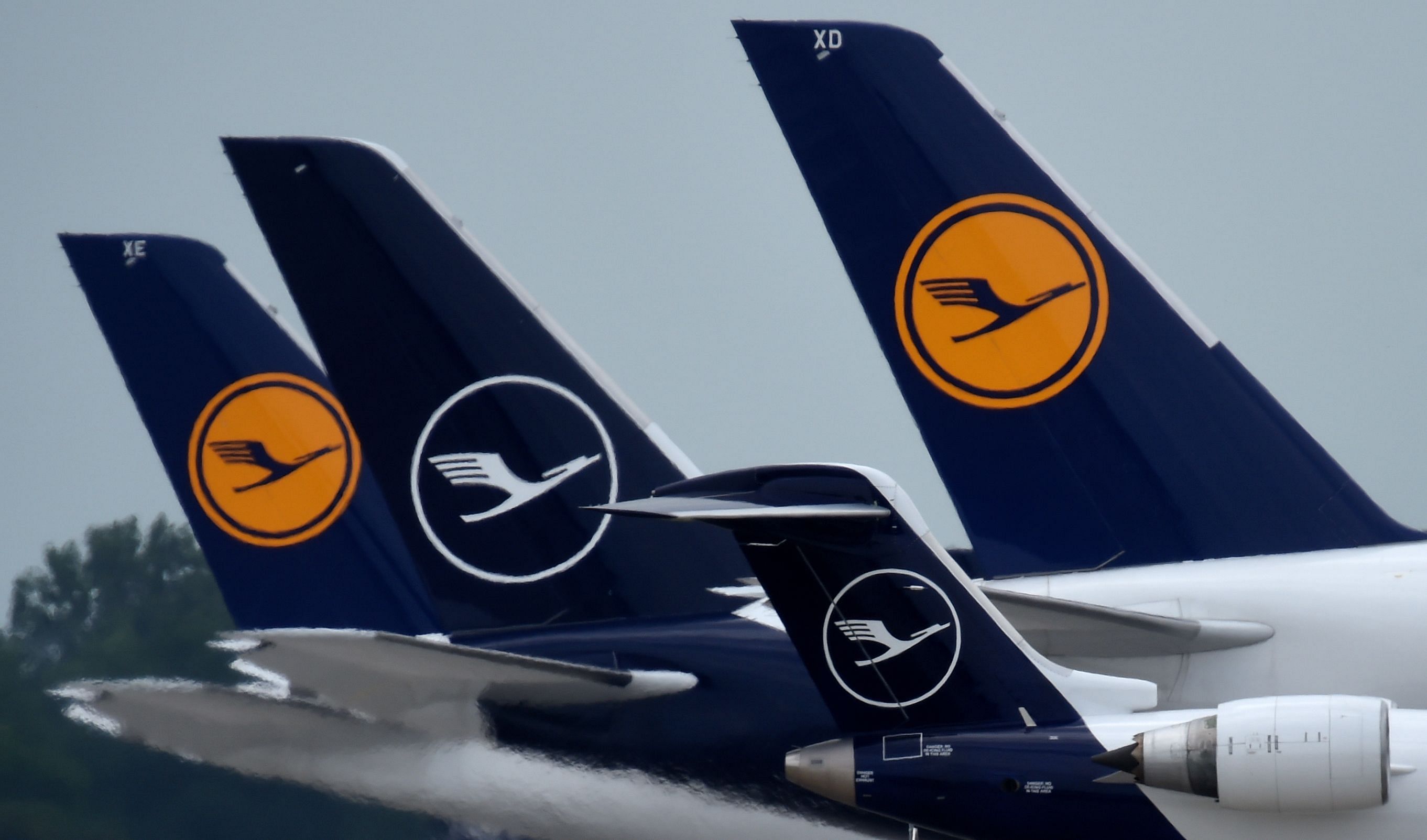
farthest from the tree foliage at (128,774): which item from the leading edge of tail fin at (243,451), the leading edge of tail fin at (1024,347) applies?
the leading edge of tail fin at (1024,347)

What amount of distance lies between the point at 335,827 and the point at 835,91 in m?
11.6

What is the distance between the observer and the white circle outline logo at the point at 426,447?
43.3 feet

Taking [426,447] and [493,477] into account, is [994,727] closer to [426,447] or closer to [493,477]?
[493,477]

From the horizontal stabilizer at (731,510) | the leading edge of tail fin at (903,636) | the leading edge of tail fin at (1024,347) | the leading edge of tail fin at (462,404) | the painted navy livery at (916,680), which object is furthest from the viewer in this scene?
the leading edge of tail fin at (462,404)

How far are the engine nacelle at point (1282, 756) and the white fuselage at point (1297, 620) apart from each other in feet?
5.70

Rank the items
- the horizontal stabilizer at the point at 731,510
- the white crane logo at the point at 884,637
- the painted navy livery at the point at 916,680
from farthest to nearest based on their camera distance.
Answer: the white crane logo at the point at 884,637
the painted navy livery at the point at 916,680
the horizontal stabilizer at the point at 731,510

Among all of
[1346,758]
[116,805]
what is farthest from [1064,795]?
[116,805]

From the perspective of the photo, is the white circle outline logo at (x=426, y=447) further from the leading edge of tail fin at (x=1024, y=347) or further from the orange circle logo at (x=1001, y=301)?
the orange circle logo at (x=1001, y=301)

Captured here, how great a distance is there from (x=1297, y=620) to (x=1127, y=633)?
1.09 m

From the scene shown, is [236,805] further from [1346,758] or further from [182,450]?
[1346,758]

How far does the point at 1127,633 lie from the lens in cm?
1158

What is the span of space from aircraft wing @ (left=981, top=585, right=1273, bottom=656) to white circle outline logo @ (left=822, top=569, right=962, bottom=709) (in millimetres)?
957

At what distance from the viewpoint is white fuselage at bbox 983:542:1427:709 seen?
37.0 ft

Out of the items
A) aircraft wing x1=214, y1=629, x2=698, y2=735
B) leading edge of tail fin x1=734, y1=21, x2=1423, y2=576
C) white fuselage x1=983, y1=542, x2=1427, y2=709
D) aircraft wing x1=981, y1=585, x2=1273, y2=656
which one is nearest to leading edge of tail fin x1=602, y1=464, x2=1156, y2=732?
aircraft wing x1=981, y1=585, x2=1273, y2=656
